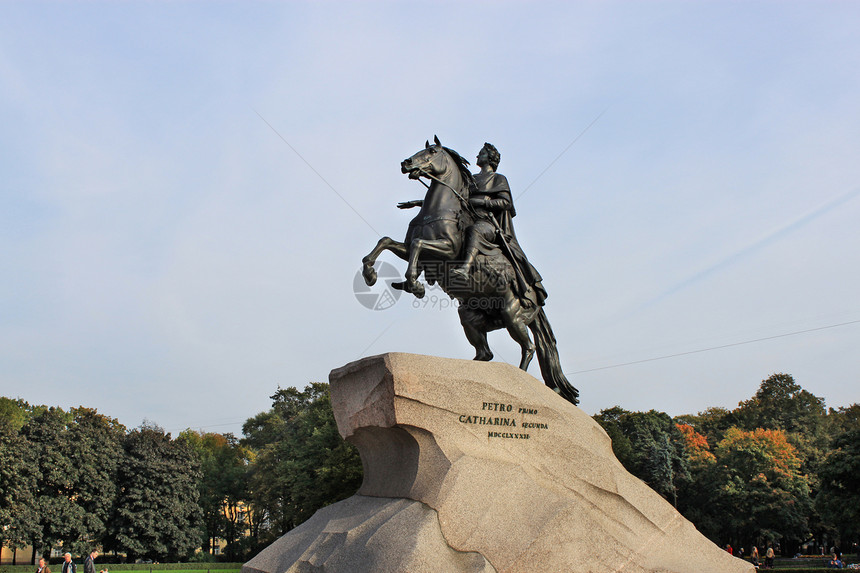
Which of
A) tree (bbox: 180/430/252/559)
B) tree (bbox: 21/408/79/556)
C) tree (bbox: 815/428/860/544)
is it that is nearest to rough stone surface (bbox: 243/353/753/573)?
tree (bbox: 815/428/860/544)

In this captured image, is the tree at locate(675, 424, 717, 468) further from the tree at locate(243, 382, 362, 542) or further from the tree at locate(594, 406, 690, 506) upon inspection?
the tree at locate(243, 382, 362, 542)

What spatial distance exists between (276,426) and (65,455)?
58.9ft

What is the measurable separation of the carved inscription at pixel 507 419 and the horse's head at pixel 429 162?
3.59m

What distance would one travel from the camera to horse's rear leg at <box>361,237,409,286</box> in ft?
31.8

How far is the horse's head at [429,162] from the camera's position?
34.1 feet

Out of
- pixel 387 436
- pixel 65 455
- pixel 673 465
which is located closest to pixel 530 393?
pixel 387 436

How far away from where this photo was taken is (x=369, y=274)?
31.8ft

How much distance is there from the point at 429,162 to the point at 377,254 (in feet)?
5.48

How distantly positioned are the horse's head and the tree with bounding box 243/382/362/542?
2259 centimetres

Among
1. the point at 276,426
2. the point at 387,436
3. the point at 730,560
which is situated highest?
the point at 276,426

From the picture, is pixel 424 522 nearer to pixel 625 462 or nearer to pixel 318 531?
pixel 318 531

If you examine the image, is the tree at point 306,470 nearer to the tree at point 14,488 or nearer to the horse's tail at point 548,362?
the tree at point 14,488

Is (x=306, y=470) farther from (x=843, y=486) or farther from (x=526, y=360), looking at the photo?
(x=526, y=360)

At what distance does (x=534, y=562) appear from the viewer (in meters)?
7.80
